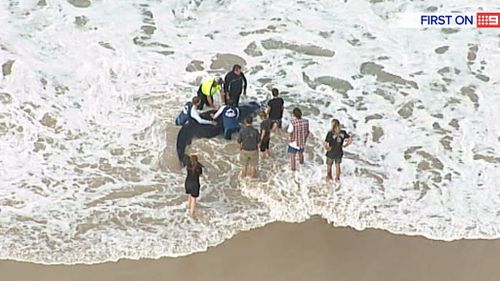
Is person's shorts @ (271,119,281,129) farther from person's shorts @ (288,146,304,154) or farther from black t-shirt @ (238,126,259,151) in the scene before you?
black t-shirt @ (238,126,259,151)

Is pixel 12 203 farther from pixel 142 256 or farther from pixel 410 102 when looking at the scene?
pixel 410 102

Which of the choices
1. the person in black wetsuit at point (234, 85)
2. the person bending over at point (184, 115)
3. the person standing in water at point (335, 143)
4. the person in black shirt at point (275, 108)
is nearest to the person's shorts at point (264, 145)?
the person in black shirt at point (275, 108)

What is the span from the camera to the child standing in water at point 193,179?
11.3 m

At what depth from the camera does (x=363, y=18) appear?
1688cm

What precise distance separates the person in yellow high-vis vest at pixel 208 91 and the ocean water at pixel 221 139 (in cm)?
69

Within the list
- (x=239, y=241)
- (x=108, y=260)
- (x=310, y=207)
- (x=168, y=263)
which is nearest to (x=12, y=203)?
(x=108, y=260)

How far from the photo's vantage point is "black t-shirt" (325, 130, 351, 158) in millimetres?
11898

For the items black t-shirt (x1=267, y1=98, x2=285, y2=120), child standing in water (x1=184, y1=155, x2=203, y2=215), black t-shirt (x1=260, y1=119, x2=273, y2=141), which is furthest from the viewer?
black t-shirt (x1=267, y1=98, x2=285, y2=120)

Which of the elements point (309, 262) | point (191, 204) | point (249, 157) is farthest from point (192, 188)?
point (309, 262)

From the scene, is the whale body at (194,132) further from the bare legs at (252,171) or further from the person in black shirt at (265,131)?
the bare legs at (252,171)

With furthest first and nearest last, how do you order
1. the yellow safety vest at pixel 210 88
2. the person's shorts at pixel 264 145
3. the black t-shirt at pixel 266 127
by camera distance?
the yellow safety vest at pixel 210 88
the person's shorts at pixel 264 145
the black t-shirt at pixel 266 127

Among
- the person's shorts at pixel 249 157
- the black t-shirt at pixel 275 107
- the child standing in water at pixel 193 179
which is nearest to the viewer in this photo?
the child standing in water at pixel 193 179

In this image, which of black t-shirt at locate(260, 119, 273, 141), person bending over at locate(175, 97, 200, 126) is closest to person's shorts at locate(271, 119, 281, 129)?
black t-shirt at locate(260, 119, 273, 141)

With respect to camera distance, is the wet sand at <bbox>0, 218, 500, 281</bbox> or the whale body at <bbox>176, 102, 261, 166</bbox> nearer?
the wet sand at <bbox>0, 218, 500, 281</bbox>
